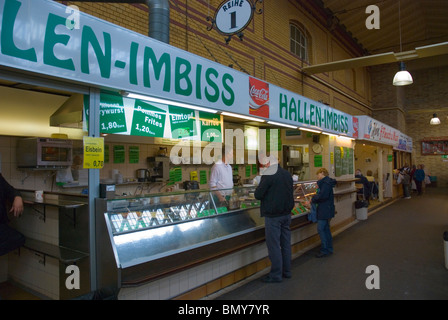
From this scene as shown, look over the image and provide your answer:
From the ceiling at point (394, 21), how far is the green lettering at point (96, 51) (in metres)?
10.8

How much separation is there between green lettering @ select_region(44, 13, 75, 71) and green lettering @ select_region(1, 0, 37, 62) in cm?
22

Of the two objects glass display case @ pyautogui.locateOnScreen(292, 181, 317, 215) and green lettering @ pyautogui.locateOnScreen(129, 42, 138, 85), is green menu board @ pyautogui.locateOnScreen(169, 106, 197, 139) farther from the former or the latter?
glass display case @ pyautogui.locateOnScreen(292, 181, 317, 215)

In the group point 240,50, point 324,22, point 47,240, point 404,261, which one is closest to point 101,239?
point 47,240

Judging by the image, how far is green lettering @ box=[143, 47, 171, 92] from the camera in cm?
381

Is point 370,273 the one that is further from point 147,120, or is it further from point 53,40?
point 53,40

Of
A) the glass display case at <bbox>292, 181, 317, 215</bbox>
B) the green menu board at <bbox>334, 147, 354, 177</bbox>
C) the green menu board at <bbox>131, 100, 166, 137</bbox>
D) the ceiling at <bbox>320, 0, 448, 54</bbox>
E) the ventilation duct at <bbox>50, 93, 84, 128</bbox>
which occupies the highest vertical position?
the ceiling at <bbox>320, 0, 448, 54</bbox>

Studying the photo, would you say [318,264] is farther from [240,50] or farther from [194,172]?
[240,50]

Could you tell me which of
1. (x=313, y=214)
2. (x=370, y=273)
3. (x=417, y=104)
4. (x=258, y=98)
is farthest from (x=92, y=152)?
(x=417, y=104)

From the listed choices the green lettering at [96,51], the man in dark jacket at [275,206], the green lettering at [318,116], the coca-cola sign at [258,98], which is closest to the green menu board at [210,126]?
the coca-cola sign at [258,98]

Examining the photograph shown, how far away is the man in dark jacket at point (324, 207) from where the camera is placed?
6.30m

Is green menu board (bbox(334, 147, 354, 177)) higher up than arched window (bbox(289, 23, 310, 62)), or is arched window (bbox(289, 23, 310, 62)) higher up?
arched window (bbox(289, 23, 310, 62))

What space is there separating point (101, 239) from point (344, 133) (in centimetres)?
793

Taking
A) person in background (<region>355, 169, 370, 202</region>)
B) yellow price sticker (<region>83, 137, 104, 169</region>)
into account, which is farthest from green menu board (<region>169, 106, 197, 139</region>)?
person in background (<region>355, 169, 370, 202</region>)
